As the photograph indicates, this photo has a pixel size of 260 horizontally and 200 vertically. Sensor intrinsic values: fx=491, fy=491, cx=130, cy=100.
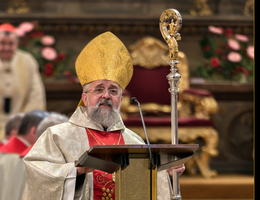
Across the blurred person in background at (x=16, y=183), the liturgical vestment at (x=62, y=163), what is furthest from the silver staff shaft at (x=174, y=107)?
the blurred person in background at (x=16, y=183)

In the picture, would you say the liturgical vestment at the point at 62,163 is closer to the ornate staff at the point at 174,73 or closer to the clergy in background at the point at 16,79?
the ornate staff at the point at 174,73

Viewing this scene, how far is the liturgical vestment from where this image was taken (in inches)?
113

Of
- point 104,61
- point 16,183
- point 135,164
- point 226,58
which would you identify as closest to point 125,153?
point 135,164

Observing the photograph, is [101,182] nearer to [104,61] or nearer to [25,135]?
[104,61]

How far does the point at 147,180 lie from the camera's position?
8.57ft

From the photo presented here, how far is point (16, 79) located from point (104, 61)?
4369 mm

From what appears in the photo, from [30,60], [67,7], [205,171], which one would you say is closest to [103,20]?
[67,7]

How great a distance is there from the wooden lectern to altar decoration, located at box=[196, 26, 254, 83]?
5.26 metres

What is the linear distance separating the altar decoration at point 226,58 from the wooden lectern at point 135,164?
5.26 metres

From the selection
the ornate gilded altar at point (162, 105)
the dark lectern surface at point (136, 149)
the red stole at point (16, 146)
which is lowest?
the dark lectern surface at point (136, 149)

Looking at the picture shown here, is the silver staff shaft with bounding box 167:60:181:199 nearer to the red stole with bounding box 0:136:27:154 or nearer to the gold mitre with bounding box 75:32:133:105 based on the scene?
the gold mitre with bounding box 75:32:133:105

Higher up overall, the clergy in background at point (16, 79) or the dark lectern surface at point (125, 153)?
the clergy in background at point (16, 79)

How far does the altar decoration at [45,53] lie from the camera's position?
7.60 m

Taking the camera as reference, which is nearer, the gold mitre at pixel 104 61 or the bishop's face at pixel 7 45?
the gold mitre at pixel 104 61
